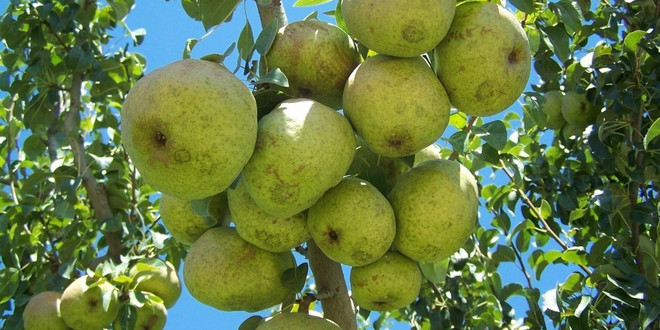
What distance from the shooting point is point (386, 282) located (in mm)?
1760

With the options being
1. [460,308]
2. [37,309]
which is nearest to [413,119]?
[460,308]

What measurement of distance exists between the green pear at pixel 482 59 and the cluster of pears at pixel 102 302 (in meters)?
1.80

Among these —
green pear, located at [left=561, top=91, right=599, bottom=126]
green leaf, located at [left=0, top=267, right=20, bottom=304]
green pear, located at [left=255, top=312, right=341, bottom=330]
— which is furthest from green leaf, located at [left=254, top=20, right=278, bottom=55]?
green leaf, located at [left=0, top=267, right=20, bottom=304]

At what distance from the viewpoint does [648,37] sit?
3.07 m

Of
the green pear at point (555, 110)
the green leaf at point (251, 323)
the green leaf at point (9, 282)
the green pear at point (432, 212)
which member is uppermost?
the green pear at point (432, 212)

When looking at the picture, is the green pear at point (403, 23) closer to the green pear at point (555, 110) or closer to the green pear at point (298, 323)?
the green pear at point (298, 323)

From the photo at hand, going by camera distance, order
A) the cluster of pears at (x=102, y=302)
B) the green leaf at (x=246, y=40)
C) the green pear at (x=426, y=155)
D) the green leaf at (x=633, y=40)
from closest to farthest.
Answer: the green leaf at (x=246, y=40)
the green pear at (x=426, y=155)
the green leaf at (x=633, y=40)
the cluster of pears at (x=102, y=302)

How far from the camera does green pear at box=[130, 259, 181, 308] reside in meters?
3.24

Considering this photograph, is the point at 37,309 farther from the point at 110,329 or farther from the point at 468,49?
the point at 468,49

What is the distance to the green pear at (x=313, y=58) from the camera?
1.80 meters

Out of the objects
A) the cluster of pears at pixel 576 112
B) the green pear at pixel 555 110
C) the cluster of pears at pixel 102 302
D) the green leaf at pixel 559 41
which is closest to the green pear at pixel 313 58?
the green leaf at pixel 559 41

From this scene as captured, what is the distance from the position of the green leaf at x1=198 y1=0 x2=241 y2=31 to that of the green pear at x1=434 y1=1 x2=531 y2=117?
1.72 feet

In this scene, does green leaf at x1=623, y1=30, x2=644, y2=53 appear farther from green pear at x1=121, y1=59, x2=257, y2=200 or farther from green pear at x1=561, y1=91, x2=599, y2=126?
green pear at x1=121, y1=59, x2=257, y2=200

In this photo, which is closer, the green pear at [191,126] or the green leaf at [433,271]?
the green pear at [191,126]
